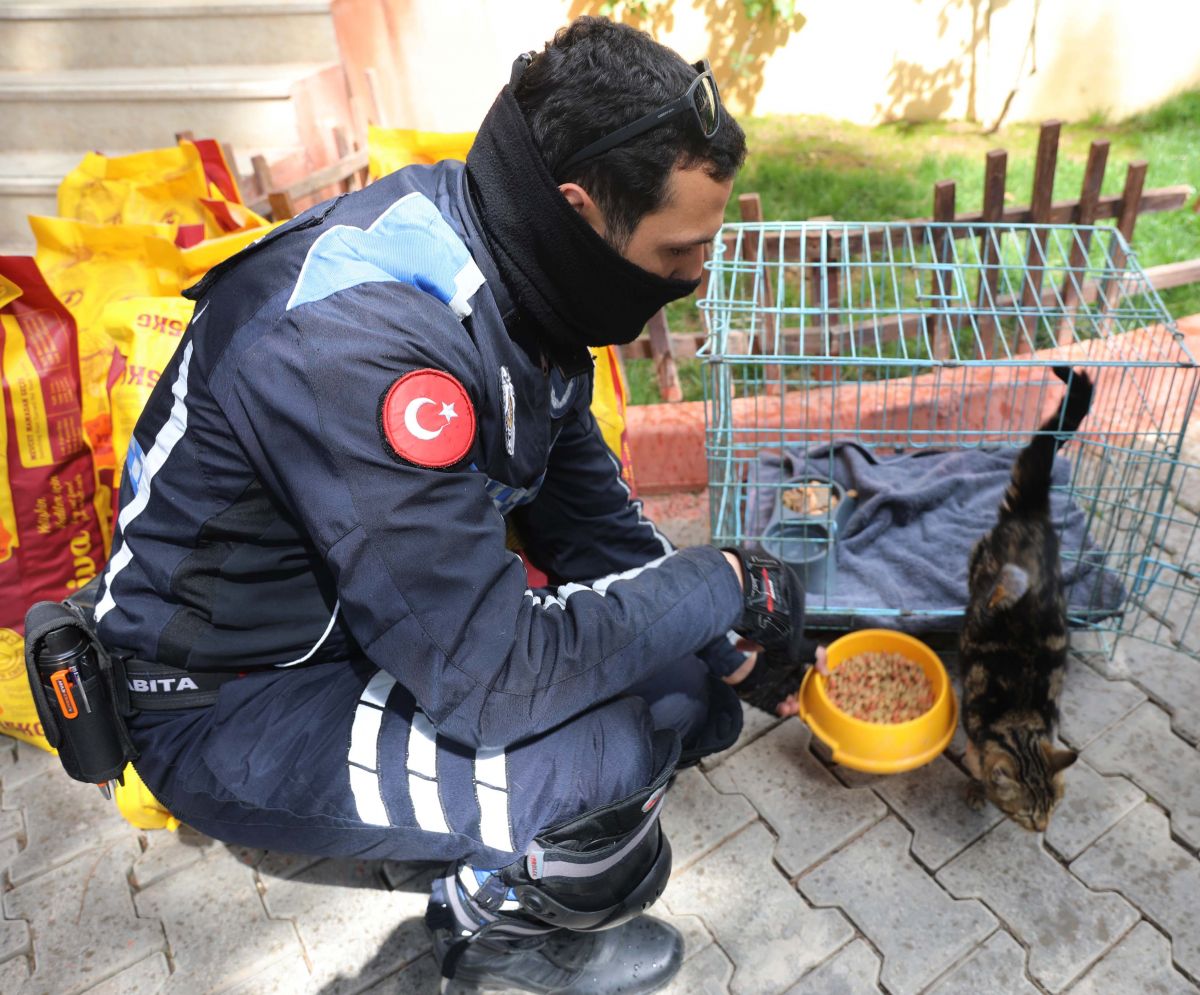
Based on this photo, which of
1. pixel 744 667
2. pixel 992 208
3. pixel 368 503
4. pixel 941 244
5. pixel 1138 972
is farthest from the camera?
pixel 941 244

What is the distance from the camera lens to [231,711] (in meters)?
1.78

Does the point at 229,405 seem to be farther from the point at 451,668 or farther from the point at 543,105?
the point at 543,105

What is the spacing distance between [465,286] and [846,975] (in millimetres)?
1749

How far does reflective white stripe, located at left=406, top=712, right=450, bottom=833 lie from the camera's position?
173 cm

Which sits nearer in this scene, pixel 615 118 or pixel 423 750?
pixel 615 118

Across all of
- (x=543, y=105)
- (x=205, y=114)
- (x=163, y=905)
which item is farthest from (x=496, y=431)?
(x=205, y=114)

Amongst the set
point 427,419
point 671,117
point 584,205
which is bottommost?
point 427,419

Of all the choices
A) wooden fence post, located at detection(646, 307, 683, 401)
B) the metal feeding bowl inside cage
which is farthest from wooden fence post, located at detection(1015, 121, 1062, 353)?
wooden fence post, located at detection(646, 307, 683, 401)

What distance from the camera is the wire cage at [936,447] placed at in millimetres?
2787

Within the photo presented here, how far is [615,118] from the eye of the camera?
1.46m

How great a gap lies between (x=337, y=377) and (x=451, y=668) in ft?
1.65

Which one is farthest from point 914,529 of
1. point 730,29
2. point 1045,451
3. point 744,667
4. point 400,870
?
A: point 730,29

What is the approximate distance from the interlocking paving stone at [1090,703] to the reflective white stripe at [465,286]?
206 centimetres

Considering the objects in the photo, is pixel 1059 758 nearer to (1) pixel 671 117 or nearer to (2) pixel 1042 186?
(1) pixel 671 117
